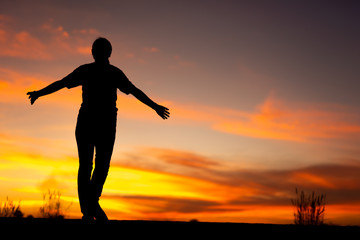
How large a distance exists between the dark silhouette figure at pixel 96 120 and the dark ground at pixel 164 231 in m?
0.60

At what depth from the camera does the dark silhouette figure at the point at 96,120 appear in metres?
5.49

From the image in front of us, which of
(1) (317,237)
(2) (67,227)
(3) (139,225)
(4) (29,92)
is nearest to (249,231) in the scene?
(1) (317,237)

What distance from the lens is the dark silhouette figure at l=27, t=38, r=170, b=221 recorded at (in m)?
5.49

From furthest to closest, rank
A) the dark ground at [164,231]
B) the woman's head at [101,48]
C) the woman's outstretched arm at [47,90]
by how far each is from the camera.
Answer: the woman's outstretched arm at [47,90] → the woman's head at [101,48] → the dark ground at [164,231]

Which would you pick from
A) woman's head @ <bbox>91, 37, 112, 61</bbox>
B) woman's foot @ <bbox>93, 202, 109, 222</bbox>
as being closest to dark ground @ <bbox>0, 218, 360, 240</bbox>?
woman's foot @ <bbox>93, 202, 109, 222</bbox>

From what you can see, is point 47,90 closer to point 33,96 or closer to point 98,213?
point 33,96

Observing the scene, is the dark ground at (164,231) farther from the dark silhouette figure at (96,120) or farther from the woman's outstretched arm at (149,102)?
the woman's outstretched arm at (149,102)

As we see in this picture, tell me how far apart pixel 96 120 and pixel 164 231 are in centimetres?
162

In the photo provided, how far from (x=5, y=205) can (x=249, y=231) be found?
8587 mm

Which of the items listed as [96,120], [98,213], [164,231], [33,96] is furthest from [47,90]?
[164,231]

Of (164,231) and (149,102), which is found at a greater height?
(149,102)

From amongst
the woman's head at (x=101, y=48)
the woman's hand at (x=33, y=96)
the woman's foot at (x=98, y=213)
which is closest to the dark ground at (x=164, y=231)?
the woman's foot at (x=98, y=213)

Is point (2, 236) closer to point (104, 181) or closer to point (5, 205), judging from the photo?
point (104, 181)

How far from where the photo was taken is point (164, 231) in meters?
4.66
